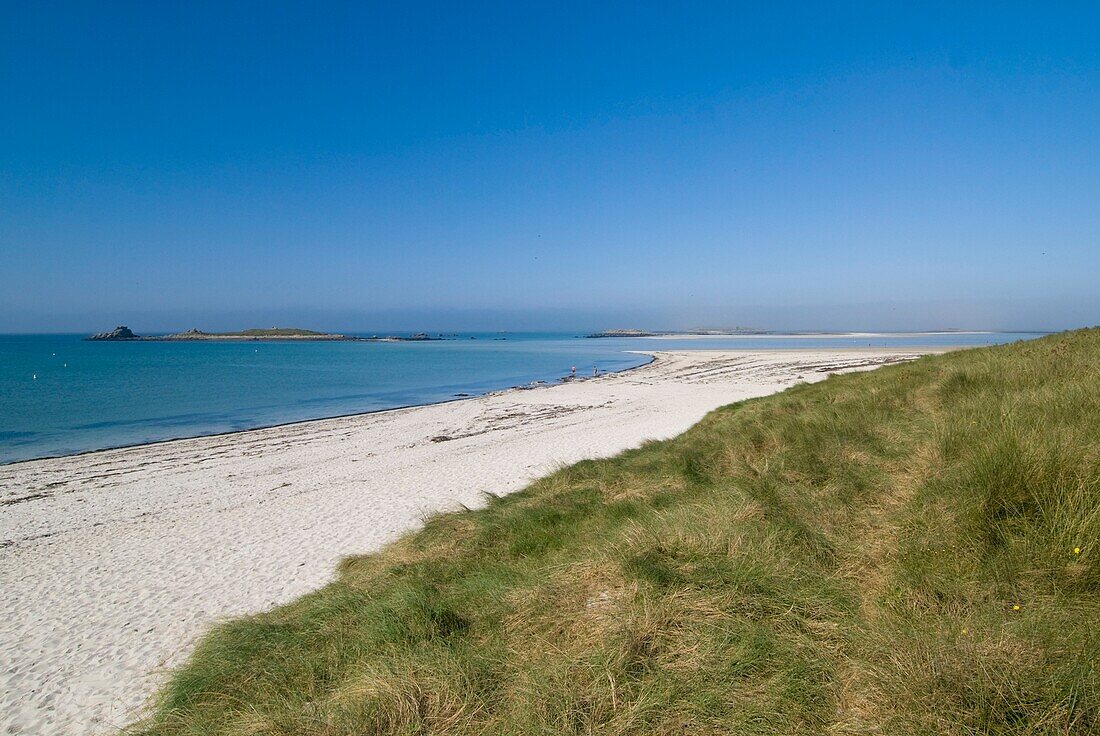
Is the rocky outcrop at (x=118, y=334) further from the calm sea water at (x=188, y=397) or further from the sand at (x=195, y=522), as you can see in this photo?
the sand at (x=195, y=522)

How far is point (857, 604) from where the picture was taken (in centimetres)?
363

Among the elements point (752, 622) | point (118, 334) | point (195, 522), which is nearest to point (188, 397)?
point (195, 522)

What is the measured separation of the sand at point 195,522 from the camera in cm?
632

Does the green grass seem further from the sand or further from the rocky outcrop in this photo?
the rocky outcrop

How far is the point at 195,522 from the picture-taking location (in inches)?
463

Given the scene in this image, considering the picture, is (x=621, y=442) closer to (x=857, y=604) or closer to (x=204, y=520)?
(x=204, y=520)

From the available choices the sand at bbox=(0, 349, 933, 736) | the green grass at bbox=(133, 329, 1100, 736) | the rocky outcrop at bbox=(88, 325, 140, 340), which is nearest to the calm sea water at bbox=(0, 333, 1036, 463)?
the sand at bbox=(0, 349, 933, 736)

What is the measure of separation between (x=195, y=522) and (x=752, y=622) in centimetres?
1227

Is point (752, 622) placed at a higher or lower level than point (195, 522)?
higher

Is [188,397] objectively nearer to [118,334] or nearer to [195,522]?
[195,522]

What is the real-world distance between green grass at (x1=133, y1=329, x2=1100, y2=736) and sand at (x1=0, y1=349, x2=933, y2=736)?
233 centimetres

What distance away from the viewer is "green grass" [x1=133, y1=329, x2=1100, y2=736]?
2658 mm

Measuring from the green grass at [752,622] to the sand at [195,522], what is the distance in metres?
2.33

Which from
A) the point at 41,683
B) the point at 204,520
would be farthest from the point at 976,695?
the point at 204,520
